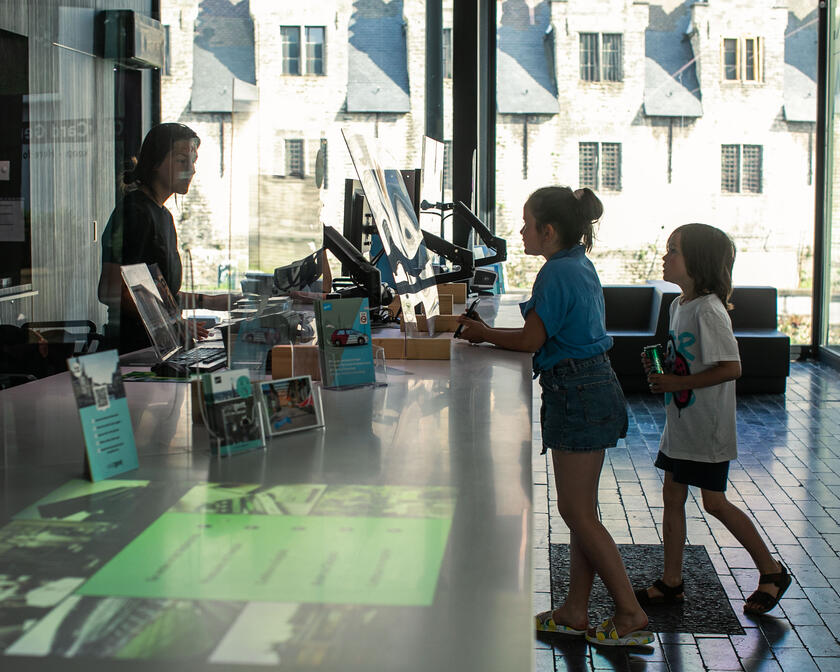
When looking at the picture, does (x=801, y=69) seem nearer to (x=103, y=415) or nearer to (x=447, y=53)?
(x=447, y=53)

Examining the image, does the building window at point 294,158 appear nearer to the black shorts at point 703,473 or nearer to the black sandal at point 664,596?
the black shorts at point 703,473

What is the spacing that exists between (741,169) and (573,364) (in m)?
7.92

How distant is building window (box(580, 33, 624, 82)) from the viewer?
32.6 feet

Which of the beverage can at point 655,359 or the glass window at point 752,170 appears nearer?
the beverage can at point 655,359

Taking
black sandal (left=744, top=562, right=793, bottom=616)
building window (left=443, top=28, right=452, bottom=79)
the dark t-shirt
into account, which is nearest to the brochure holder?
the dark t-shirt

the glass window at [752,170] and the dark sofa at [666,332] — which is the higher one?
the glass window at [752,170]

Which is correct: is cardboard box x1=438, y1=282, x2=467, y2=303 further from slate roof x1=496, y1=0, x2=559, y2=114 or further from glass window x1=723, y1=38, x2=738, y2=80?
glass window x1=723, y1=38, x2=738, y2=80

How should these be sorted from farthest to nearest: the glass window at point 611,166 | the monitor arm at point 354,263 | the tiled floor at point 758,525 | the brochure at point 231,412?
the glass window at point 611,166 → the monitor arm at point 354,263 → the tiled floor at point 758,525 → the brochure at point 231,412

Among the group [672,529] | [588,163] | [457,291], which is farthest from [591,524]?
[588,163]

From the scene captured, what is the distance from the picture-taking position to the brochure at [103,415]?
1.62 meters

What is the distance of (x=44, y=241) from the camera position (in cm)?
299

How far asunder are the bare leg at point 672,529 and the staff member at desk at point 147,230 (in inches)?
63.0

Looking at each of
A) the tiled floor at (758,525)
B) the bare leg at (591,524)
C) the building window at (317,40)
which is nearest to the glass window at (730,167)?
the tiled floor at (758,525)

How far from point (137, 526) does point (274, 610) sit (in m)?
0.39
